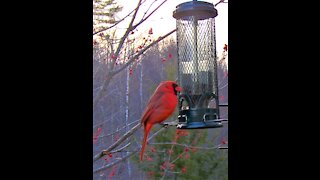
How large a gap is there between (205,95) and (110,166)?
0.81 m

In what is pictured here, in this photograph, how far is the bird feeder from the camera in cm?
136

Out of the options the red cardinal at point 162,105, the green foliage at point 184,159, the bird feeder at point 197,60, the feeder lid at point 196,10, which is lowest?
the green foliage at point 184,159

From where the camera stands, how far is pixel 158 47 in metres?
2.01

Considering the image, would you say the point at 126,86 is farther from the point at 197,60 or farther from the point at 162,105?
the point at 162,105

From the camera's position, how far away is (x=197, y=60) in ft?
4.61

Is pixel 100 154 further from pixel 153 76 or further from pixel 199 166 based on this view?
pixel 199 166

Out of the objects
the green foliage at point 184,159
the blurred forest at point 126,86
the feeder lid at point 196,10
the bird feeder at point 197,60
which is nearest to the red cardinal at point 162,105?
the bird feeder at point 197,60

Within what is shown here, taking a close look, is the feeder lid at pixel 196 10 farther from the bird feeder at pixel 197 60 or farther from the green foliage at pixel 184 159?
the green foliage at pixel 184 159

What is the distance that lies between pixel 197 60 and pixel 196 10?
15 centimetres

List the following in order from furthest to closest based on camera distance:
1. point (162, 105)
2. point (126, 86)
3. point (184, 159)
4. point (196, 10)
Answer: point (184, 159), point (126, 86), point (196, 10), point (162, 105)

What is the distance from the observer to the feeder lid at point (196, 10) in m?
1.32

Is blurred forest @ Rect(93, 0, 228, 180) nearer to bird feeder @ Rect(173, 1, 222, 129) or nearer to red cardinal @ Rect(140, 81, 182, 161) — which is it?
bird feeder @ Rect(173, 1, 222, 129)

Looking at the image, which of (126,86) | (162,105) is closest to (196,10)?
(162,105)
